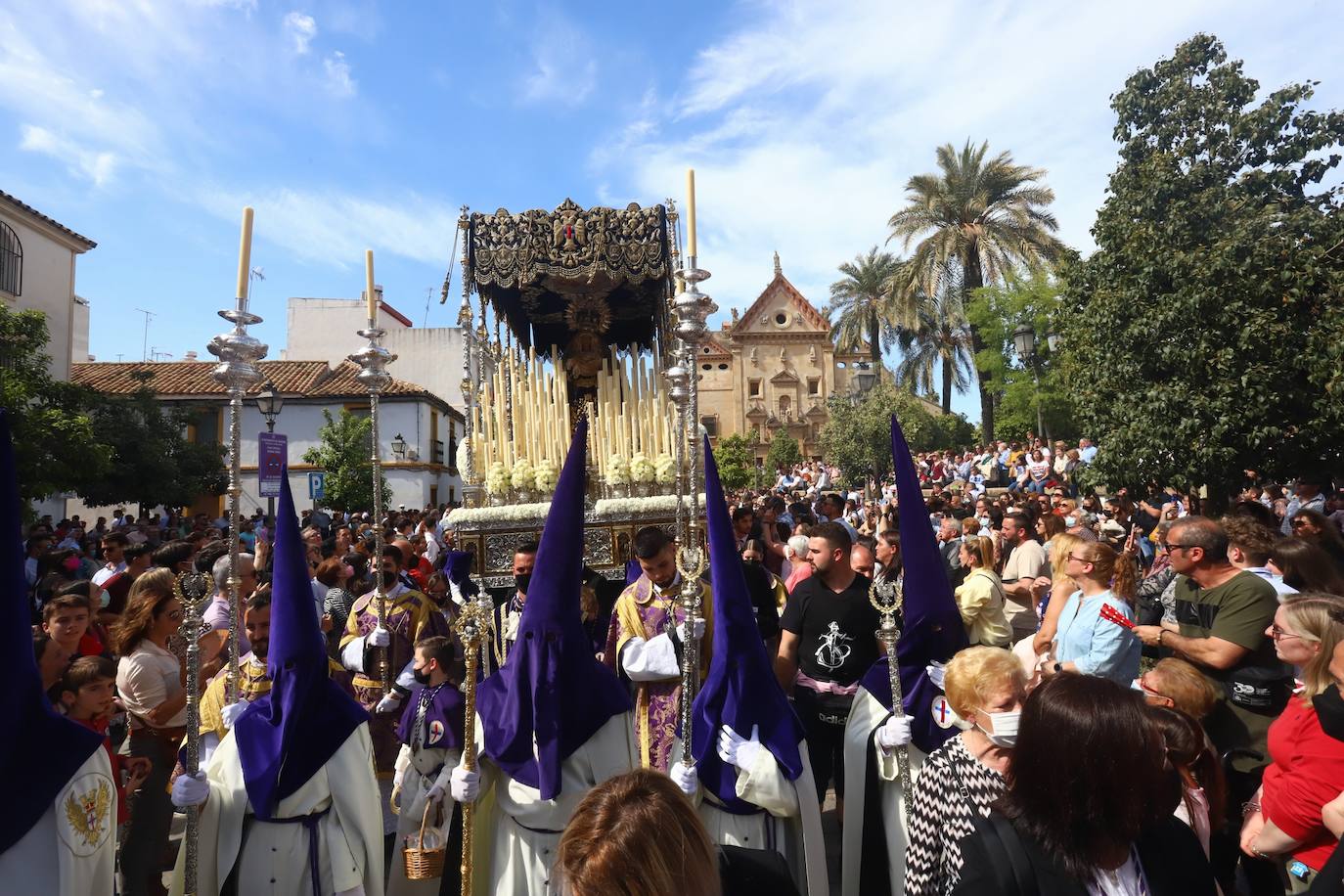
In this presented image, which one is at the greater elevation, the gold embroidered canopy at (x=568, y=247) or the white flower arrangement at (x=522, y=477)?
the gold embroidered canopy at (x=568, y=247)

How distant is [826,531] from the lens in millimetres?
4730

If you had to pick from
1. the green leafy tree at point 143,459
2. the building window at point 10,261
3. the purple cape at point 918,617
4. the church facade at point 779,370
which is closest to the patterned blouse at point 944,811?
the purple cape at point 918,617

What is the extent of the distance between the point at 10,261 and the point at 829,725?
2616 cm

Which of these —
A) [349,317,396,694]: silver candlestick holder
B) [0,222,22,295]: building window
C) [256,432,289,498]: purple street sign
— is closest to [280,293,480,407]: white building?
[0,222,22,295]: building window

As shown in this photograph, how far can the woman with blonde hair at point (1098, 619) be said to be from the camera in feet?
14.2

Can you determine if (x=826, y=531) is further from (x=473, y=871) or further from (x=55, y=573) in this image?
(x=55, y=573)

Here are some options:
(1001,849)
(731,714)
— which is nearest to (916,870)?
(1001,849)

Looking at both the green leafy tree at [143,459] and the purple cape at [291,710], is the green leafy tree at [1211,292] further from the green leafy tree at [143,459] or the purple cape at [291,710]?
the green leafy tree at [143,459]

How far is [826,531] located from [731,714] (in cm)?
156

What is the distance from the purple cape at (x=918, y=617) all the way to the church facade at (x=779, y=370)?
5192 cm

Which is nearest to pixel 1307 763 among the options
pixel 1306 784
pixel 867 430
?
pixel 1306 784

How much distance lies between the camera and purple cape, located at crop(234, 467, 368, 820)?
327 centimetres

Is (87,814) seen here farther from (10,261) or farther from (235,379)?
(10,261)

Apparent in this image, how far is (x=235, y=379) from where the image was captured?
363cm
